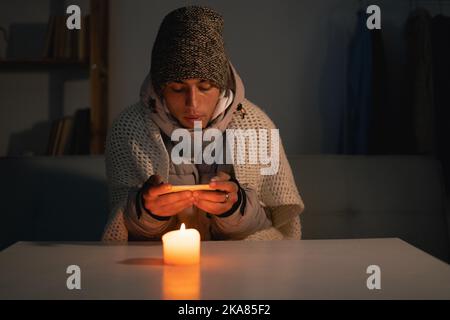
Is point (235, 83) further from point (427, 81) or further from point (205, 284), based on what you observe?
point (427, 81)

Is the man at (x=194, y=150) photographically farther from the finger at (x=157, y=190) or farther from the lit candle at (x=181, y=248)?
the lit candle at (x=181, y=248)

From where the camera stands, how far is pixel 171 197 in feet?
3.63

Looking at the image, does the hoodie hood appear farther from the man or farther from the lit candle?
the lit candle

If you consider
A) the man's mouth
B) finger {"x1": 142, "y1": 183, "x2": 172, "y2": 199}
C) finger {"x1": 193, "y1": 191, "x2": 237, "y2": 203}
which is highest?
the man's mouth

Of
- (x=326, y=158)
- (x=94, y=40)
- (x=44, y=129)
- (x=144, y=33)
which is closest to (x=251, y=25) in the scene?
(x=144, y=33)

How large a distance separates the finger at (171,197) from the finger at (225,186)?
0.19ft

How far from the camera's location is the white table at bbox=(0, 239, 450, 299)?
2.49ft

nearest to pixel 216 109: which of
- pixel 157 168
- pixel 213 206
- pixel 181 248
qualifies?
pixel 157 168

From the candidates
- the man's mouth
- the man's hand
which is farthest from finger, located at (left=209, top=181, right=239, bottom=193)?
the man's mouth

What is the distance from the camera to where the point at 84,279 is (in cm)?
85

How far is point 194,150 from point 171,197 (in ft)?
1.11

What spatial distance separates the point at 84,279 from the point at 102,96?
2.44 m

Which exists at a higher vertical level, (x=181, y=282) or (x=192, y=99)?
(x=192, y=99)

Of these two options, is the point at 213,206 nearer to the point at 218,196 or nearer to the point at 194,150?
the point at 218,196
